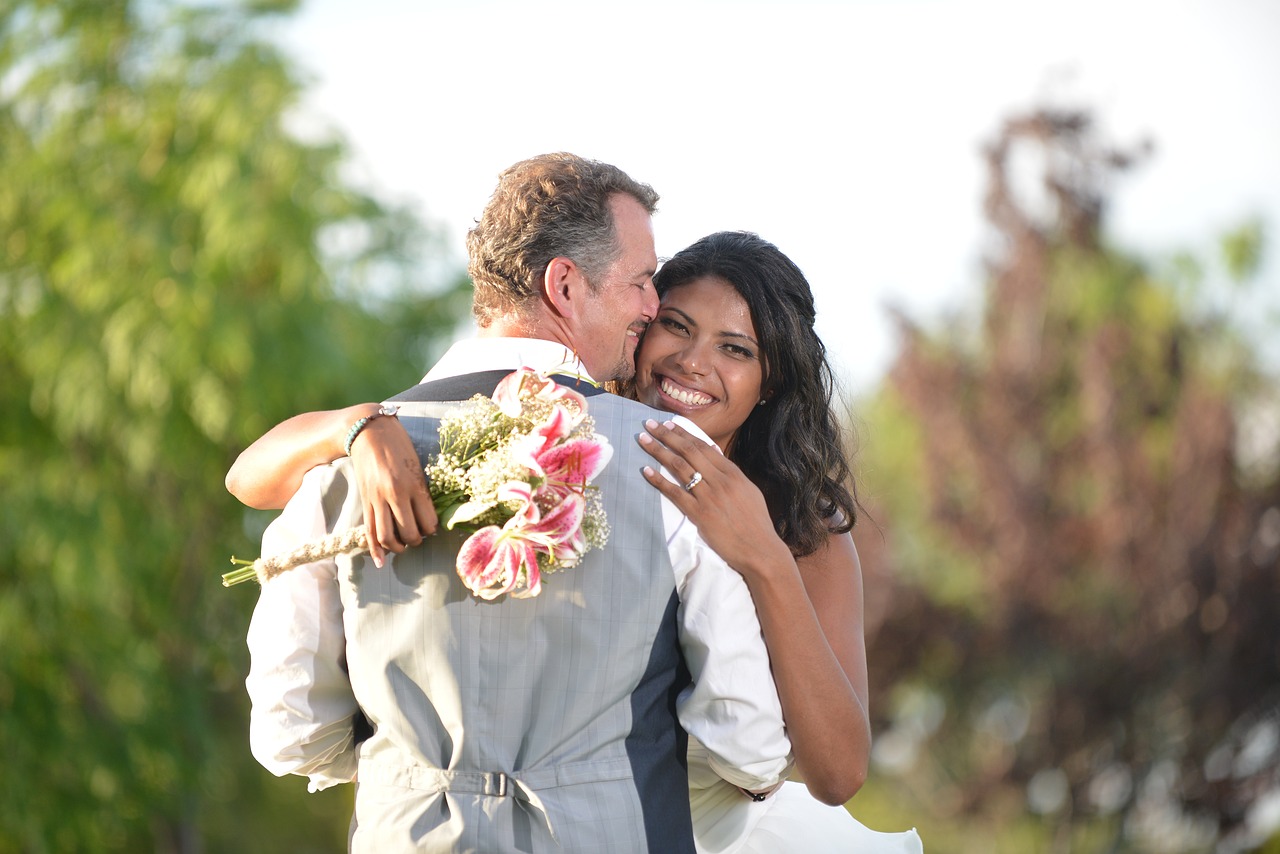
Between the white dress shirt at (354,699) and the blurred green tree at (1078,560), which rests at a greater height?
the white dress shirt at (354,699)

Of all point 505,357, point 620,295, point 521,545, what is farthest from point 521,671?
point 620,295

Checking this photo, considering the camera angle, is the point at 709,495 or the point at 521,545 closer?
the point at 521,545

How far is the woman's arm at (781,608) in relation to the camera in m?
2.36

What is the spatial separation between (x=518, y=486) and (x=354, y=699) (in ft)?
2.20

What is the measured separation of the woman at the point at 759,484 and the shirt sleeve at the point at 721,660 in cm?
3

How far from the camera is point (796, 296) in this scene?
359 cm

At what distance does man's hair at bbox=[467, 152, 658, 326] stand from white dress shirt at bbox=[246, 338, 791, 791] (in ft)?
0.49

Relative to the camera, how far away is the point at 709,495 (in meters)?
2.39

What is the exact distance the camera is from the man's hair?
256 centimetres

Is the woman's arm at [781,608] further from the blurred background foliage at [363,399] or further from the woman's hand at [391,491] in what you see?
the blurred background foliage at [363,399]

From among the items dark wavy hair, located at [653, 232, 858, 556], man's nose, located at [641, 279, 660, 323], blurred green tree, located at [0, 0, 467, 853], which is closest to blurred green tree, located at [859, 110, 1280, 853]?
blurred green tree, located at [0, 0, 467, 853]

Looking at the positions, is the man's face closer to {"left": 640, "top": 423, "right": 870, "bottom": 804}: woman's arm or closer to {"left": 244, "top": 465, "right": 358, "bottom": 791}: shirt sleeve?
{"left": 640, "top": 423, "right": 870, "bottom": 804}: woman's arm

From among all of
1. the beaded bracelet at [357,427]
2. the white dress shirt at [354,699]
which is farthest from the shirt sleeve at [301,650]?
the beaded bracelet at [357,427]

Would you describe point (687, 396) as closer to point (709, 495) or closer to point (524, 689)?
point (709, 495)
